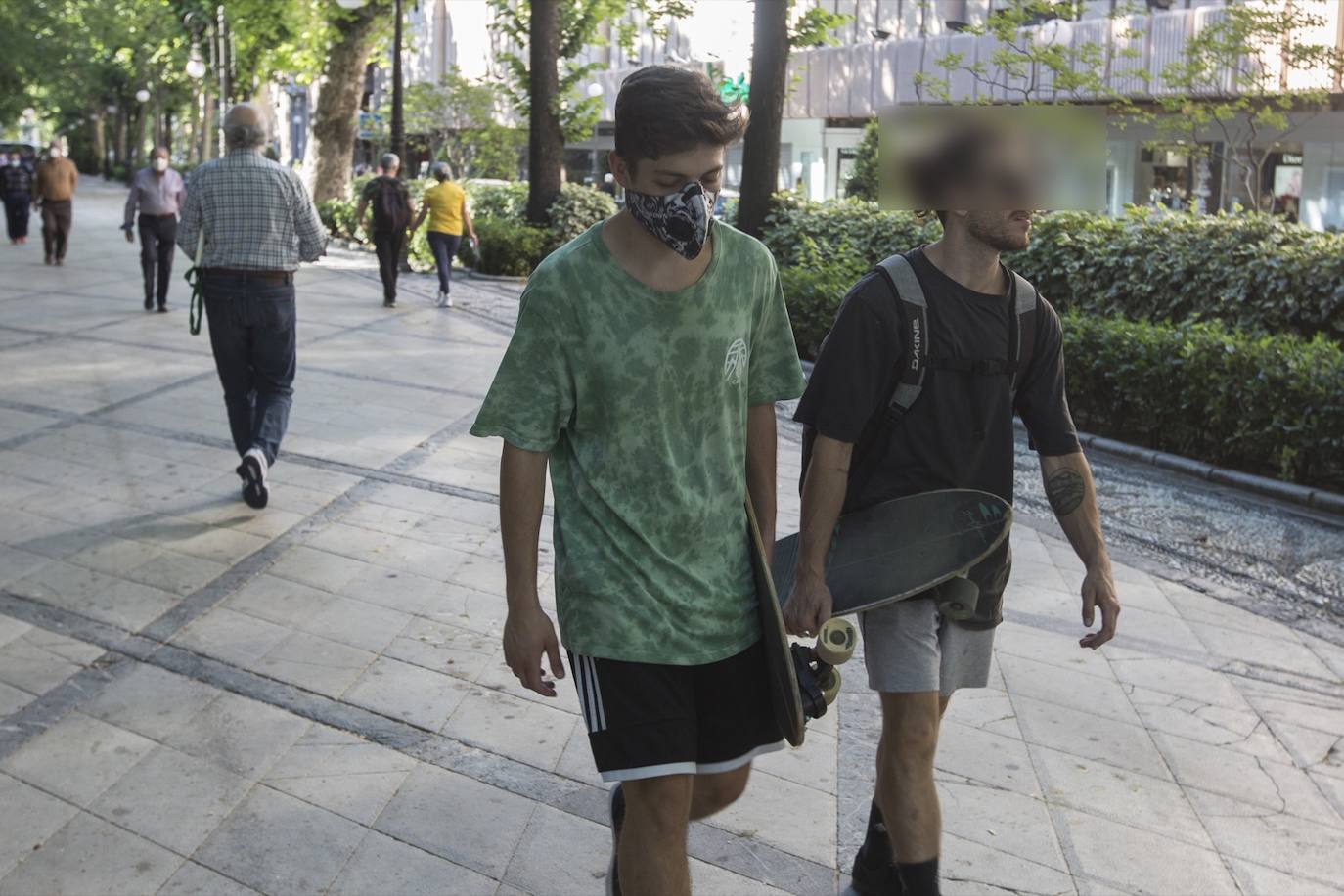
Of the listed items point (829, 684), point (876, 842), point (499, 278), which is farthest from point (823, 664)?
point (499, 278)

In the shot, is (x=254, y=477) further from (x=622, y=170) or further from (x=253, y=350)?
(x=622, y=170)

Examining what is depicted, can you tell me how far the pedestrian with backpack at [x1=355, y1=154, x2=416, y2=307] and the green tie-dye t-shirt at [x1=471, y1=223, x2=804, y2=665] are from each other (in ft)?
42.1

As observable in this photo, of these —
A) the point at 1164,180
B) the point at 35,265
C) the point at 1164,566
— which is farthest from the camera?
the point at 1164,180

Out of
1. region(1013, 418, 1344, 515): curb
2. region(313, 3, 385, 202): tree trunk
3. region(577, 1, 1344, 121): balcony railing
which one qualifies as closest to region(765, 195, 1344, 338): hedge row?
region(1013, 418, 1344, 515): curb

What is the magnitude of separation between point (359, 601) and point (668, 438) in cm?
317

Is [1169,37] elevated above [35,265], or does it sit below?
above

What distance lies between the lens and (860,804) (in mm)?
3865

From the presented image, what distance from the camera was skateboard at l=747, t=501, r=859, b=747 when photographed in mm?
2529

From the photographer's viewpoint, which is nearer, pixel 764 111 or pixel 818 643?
pixel 818 643

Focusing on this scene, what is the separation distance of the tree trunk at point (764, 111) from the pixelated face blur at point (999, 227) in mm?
10950

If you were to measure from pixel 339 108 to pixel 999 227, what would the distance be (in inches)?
1052

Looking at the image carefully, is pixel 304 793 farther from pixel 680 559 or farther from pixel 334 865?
pixel 680 559

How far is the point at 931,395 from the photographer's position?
2895 mm

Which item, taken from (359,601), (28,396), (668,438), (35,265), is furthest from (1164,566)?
(35,265)
